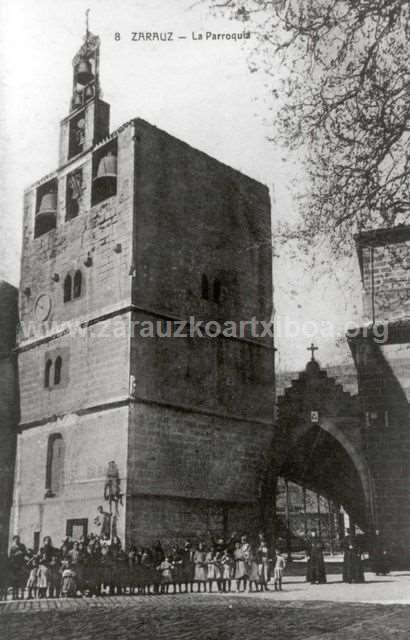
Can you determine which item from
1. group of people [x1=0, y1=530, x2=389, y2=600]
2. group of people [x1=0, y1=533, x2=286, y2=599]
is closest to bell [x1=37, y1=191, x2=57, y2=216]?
group of people [x1=0, y1=530, x2=389, y2=600]

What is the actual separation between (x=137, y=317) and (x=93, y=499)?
5.12 m

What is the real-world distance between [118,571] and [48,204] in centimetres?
1401

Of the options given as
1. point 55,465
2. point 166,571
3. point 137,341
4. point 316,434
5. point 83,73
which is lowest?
point 166,571

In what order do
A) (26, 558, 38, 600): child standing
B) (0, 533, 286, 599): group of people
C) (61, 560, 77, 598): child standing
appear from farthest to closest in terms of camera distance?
(26, 558, 38, 600): child standing < (0, 533, 286, 599): group of people < (61, 560, 77, 598): child standing

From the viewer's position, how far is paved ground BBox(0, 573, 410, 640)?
873 centimetres

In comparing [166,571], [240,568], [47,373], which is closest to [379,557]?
[240,568]

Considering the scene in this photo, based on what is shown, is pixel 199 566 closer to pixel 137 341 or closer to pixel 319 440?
pixel 137 341

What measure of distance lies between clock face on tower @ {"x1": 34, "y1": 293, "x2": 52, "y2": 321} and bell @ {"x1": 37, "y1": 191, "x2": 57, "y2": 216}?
2.82m

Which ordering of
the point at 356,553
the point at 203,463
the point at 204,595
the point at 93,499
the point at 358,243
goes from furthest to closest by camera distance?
the point at 203,463
the point at 93,499
the point at 356,553
the point at 204,595
the point at 358,243

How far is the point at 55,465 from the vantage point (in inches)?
888

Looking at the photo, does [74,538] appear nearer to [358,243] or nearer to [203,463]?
[203,463]

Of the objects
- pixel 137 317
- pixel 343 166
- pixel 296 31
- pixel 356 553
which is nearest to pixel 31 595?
pixel 356 553

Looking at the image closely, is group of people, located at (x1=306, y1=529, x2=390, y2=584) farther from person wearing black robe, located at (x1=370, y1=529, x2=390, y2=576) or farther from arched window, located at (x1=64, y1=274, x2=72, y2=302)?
arched window, located at (x1=64, y1=274, x2=72, y2=302)

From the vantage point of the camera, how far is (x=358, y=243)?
1134cm
